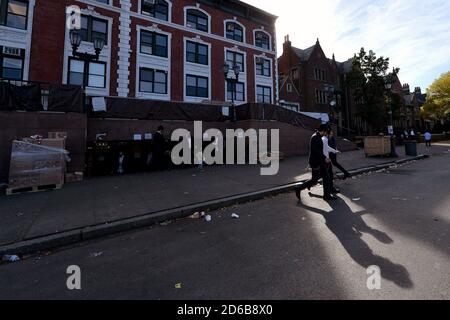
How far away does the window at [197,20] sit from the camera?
74.6 ft

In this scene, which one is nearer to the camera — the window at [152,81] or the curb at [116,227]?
the curb at [116,227]

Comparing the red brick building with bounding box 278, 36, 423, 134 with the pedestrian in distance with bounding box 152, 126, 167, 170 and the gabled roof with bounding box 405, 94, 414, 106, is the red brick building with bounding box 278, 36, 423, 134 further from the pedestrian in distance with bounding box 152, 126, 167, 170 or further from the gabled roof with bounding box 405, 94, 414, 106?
the pedestrian in distance with bounding box 152, 126, 167, 170

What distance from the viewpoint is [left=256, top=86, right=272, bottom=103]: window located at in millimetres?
26562

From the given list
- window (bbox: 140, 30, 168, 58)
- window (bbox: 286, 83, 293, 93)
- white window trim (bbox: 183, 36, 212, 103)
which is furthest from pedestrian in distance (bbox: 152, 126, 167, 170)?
window (bbox: 286, 83, 293, 93)

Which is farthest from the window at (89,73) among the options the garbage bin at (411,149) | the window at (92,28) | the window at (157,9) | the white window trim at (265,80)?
the garbage bin at (411,149)

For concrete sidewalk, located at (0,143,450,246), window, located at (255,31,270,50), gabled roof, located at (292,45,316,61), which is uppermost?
gabled roof, located at (292,45,316,61)

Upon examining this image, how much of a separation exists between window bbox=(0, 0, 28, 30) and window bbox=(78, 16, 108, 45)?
3.22 metres

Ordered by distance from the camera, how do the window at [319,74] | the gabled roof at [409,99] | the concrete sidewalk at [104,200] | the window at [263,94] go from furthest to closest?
the gabled roof at [409,99] → the window at [319,74] → the window at [263,94] → the concrete sidewalk at [104,200]

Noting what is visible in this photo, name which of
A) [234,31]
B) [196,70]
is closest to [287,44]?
[234,31]

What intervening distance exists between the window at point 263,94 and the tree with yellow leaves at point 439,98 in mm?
34028
